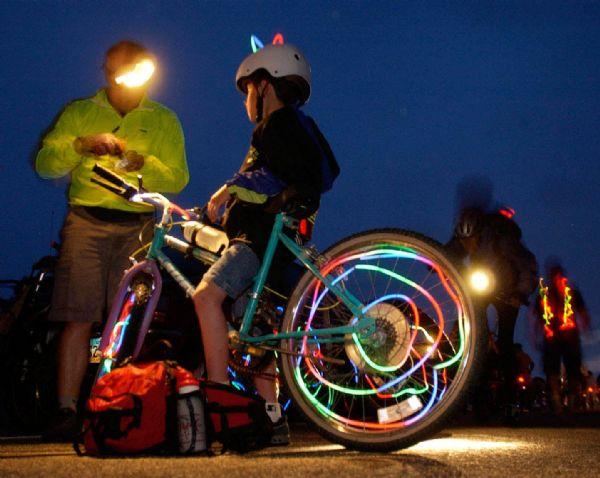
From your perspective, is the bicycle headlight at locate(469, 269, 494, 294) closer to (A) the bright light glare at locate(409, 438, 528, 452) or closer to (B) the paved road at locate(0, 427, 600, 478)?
(A) the bright light glare at locate(409, 438, 528, 452)

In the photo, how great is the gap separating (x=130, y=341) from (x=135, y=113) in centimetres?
168

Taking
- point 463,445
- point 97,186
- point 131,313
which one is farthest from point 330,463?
point 97,186

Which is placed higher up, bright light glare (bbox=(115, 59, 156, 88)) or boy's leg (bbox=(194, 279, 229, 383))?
bright light glare (bbox=(115, 59, 156, 88))

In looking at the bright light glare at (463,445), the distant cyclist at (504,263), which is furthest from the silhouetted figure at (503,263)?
the bright light glare at (463,445)

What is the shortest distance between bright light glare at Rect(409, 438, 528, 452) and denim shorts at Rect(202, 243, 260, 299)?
119 centimetres

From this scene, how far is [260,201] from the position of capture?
354 centimetres

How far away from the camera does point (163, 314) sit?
454 cm

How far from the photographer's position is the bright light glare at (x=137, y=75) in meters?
4.66

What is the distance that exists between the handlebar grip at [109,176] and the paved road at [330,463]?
1493 millimetres

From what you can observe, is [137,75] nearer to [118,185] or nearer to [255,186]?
[118,185]

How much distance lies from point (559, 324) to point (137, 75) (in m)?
7.38

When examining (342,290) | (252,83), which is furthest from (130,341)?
(252,83)

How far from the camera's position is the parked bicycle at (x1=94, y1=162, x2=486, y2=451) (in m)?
3.07

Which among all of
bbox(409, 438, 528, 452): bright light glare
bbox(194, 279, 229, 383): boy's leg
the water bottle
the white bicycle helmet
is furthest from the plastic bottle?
bbox(409, 438, 528, 452): bright light glare
